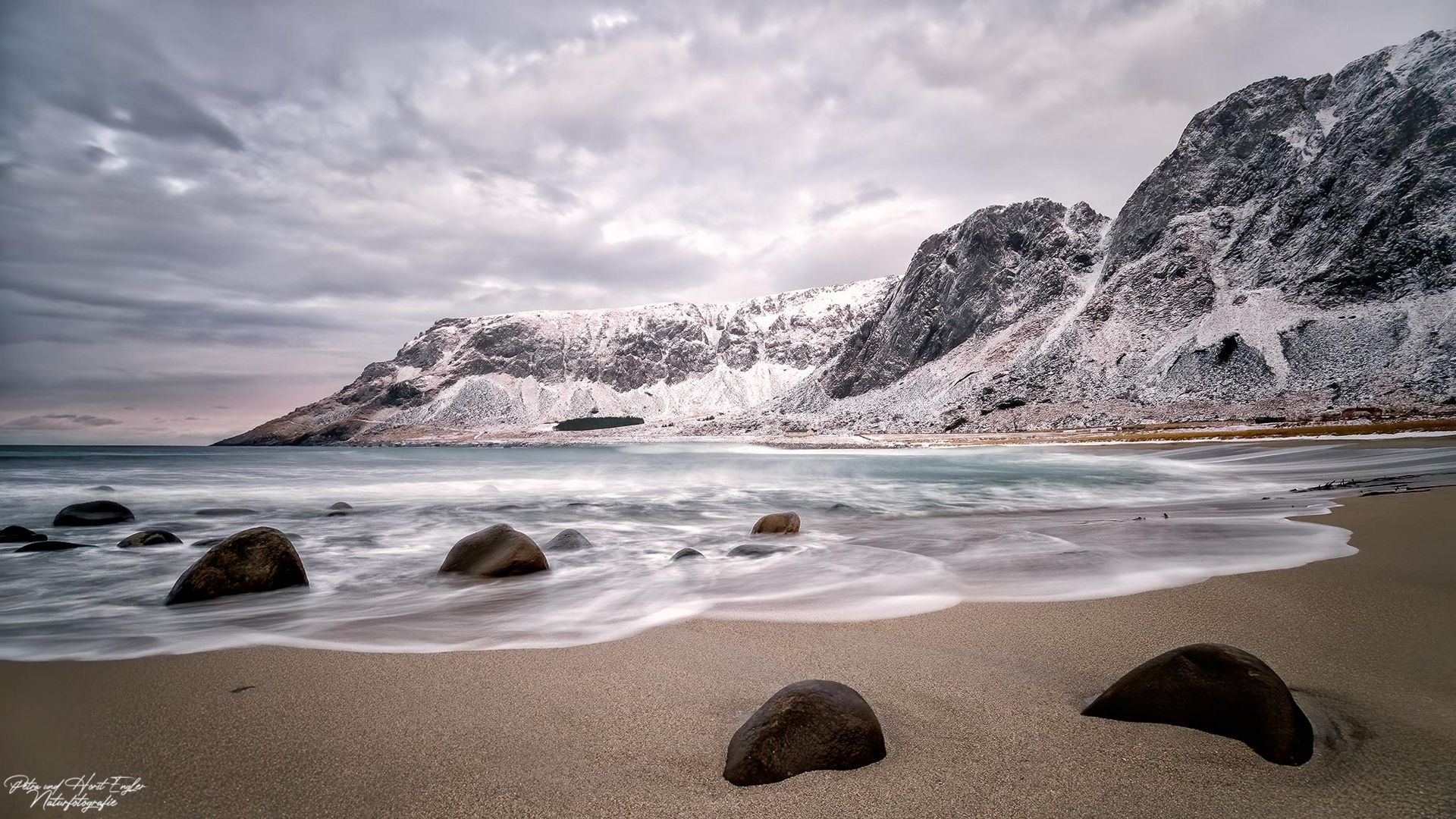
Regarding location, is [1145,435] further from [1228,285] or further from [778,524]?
[778,524]

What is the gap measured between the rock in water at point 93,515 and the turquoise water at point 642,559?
52 cm

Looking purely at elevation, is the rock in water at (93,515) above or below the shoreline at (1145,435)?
above

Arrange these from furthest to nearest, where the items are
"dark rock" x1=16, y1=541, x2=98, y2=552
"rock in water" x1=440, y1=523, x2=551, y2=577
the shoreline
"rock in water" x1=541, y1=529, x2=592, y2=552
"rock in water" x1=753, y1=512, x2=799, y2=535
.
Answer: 1. the shoreline
2. "rock in water" x1=753, y1=512, x2=799, y2=535
3. "rock in water" x1=541, y1=529, x2=592, y2=552
4. "dark rock" x1=16, y1=541, x2=98, y2=552
5. "rock in water" x1=440, y1=523, x2=551, y2=577

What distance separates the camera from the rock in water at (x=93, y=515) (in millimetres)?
13273

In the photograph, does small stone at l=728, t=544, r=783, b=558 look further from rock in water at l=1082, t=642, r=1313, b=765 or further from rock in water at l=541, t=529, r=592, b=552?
rock in water at l=1082, t=642, r=1313, b=765

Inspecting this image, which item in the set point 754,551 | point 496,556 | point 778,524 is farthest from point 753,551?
point 496,556

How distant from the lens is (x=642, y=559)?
9.50 metres

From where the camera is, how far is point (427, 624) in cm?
579

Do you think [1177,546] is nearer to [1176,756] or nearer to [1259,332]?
[1176,756]

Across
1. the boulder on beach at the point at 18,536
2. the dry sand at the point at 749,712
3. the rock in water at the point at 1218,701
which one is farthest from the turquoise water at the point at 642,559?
the rock in water at the point at 1218,701

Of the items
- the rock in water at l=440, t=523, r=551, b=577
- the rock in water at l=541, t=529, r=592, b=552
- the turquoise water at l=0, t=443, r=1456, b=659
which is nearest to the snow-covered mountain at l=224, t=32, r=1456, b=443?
the turquoise water at l=0, t=443, r=1456, b=659

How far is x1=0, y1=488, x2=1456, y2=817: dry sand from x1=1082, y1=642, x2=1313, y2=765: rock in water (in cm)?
7

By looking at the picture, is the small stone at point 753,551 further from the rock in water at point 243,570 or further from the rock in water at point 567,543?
the rock in water at point 243,570

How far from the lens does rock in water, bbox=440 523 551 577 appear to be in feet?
26.2
